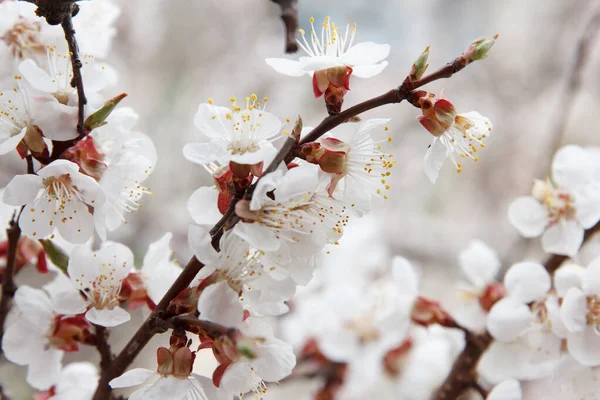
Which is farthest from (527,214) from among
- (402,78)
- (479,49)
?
(402,78)

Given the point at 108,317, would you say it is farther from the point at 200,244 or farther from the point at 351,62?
the point at 351,62

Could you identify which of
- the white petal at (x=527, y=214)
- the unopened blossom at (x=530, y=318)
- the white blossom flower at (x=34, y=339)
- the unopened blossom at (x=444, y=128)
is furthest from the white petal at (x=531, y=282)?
the white blossom flower at (x=34, y=339)

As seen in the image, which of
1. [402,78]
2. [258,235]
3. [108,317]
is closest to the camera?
[258,235]

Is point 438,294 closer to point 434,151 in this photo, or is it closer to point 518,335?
point 518,335

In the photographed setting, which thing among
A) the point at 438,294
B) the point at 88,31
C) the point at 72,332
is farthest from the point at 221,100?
the point at 72,332

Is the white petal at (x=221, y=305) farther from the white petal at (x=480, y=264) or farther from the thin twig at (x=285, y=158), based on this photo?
the white petal at (x=480, y=264)

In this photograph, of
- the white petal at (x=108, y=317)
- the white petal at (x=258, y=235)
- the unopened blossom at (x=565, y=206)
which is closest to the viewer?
the white petal at (x=258, y=235)
